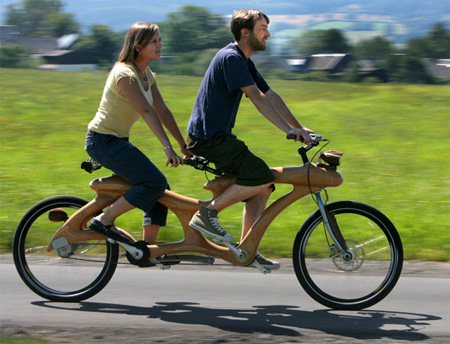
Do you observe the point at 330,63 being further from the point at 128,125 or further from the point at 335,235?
the point at 128,125

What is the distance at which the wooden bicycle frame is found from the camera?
547 centimetres

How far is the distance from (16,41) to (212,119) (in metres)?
28.1

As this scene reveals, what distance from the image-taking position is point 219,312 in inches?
214

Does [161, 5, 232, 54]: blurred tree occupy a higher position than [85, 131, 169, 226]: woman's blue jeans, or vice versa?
[161, 5, 232, 54]: blurred tree

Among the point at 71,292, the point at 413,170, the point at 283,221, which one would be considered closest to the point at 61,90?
the point at 413,170

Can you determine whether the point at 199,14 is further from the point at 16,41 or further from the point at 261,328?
the point at 261,328

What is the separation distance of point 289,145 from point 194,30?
18637mm

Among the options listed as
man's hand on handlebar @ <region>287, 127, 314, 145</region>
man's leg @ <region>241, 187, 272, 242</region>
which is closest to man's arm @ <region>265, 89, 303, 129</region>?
man's hand on handlebar @ <region>287, 127, 314, 145</region>

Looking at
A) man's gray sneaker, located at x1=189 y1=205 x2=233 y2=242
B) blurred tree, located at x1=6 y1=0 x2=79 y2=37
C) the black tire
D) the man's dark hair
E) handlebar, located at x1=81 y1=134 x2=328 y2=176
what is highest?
blurred tree, located at x1=6 y1=0 x2=79 y2=37

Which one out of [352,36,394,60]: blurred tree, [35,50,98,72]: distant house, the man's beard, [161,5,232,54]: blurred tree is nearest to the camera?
the man's beard

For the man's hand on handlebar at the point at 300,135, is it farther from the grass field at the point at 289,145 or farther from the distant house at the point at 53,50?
the distant house at the point at 53,50

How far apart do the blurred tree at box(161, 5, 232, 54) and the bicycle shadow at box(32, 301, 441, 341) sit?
2222 cm

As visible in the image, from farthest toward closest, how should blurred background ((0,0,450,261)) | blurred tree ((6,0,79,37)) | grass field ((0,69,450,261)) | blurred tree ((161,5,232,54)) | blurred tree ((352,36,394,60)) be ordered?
blurred tree ((6,0,79,37)), blurred tree ((161,5,232,54)), blurred tree ((352,36,394,60)), blurred background ((0,0,450,261)), grass field ((0,69,450,261))

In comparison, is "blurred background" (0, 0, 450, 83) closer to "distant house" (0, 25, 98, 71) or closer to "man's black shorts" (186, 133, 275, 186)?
"distant house" (0, 25, 98, 71)
